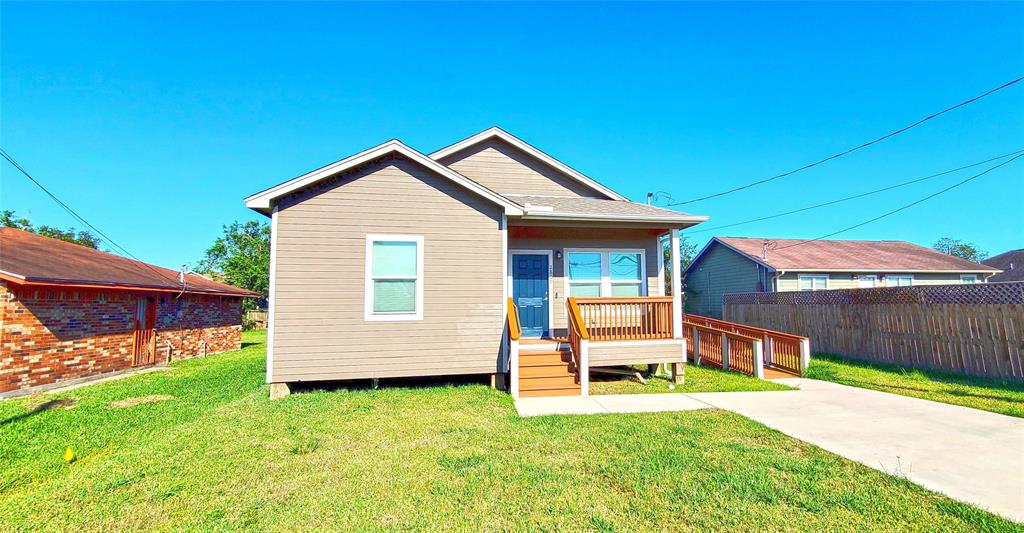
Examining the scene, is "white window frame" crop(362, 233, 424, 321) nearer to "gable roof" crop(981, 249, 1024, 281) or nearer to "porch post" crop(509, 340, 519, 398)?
"porch post" crop(509, 340, 519, 398)

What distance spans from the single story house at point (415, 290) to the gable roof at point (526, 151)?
2.31 meters

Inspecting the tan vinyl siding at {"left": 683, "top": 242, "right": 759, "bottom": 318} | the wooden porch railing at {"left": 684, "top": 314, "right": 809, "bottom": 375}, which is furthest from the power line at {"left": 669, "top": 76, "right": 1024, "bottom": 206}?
the wooden porch railing at {"left": 684, "top": 314, "right": 809, "bottom": 375}

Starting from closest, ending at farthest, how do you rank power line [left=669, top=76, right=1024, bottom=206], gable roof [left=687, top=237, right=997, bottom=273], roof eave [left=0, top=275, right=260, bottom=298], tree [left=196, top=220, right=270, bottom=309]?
roof eave [left=0, top=275, right=260, bottom=298] < power line [left=669, top=76, right=1024, bottom=206] < gable roof [left=687, top=237, right=997, bottom=273] < tree [left=196, top=220, right=270, bottom=309]

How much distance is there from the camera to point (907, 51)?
41.7ft

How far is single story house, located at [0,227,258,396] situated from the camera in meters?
7.50

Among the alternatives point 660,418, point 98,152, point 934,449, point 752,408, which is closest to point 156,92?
point 98,152

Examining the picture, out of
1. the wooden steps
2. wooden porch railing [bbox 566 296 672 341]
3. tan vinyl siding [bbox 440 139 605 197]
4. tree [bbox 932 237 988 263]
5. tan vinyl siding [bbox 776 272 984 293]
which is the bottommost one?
the wooden steps

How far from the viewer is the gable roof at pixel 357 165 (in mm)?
6438

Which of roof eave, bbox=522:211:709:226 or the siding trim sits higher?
roof eave, bbox=522:211:709:226

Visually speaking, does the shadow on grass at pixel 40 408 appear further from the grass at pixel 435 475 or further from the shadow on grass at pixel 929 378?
the shadow on grass at pixel 929 378

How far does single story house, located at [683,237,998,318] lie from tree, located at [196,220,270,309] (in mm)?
25433

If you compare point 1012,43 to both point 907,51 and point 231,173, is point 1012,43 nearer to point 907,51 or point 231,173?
point 907,51

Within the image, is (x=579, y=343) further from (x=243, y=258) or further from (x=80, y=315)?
(x=243, y=258)

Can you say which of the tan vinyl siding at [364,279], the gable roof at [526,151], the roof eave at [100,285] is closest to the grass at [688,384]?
the tan vinyl siding at [364,279]
